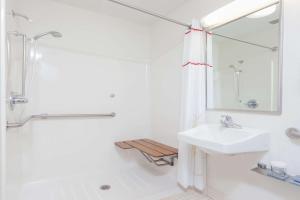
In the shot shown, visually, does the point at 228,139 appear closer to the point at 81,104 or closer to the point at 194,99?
the point at 194,99

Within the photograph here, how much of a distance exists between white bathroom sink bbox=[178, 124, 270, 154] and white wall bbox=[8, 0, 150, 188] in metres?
1.36

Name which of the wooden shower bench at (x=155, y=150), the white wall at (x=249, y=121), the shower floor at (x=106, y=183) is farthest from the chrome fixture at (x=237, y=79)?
the shower floor at (x=106, y=183)

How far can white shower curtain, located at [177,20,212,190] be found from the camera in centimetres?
181

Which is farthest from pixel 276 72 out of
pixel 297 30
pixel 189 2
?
pixel 189 2

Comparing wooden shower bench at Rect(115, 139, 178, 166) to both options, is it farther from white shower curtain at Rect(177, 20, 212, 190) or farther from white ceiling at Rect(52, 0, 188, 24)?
white ceiling at Rect(52, 0, 188, 24)

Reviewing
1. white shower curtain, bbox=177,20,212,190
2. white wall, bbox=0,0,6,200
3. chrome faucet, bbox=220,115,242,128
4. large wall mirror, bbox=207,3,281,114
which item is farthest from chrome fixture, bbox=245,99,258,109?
white wall, bbox=0,0,6,200

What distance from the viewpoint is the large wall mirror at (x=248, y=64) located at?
1374 mm

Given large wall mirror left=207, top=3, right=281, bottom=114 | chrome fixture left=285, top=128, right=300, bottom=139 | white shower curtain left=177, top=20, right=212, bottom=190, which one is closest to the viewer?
chrome fixture left=285, top=128, right=300, bottom=139

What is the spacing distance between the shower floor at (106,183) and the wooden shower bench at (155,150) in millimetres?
215

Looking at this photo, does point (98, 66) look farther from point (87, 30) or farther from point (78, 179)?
point (78, 179)

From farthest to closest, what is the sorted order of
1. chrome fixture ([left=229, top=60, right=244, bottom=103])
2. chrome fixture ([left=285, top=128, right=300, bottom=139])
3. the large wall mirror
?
chrome fixture ([left=229, top=60, right=244, bottom=103]), the large wall mirror, chrome fixture ([left=285, top=128, right=300, bottom=139])

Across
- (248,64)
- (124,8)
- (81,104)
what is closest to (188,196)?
(248,64)

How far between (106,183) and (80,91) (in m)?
1.21

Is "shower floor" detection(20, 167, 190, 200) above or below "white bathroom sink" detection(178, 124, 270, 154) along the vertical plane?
below
